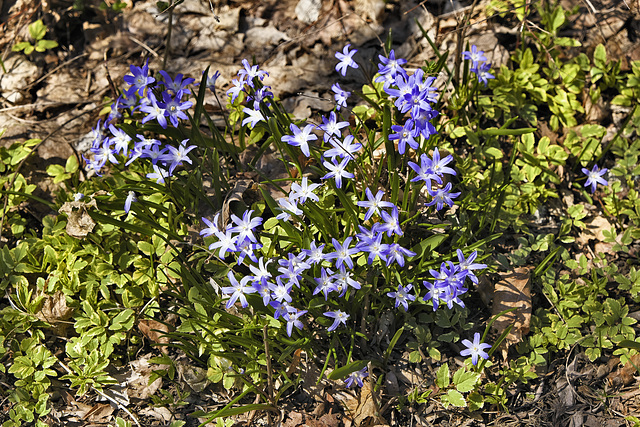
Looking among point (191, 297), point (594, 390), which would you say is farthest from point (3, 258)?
point (594, 390)

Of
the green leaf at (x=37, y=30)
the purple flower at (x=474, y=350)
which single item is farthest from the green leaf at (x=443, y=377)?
the green leaf at (x=37, y=30)

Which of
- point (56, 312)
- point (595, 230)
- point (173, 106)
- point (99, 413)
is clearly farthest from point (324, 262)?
point (595, 230)

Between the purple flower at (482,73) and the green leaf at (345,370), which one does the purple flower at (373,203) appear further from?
the purple flower at (482,73)

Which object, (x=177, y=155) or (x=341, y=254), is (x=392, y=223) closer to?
(x=341, y=254)

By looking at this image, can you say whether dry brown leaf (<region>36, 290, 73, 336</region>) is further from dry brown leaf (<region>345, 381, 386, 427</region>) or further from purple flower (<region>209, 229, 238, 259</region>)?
dry brown leaf (<region>345, 381, 386, 427</region>)

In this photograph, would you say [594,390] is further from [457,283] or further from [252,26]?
[252,26]
